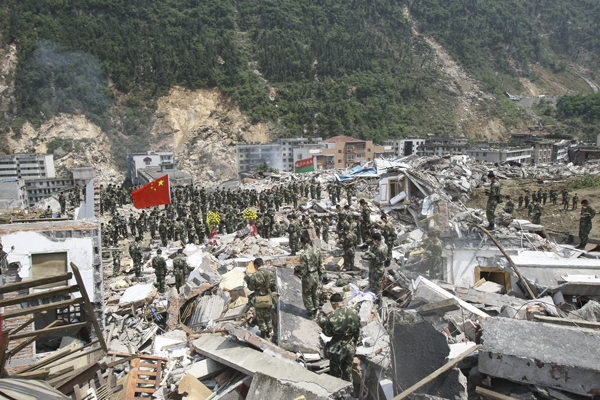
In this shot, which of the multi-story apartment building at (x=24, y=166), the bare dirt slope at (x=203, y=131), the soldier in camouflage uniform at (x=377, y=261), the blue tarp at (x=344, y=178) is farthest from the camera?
the bare dirt slope at (x=203, y=131)

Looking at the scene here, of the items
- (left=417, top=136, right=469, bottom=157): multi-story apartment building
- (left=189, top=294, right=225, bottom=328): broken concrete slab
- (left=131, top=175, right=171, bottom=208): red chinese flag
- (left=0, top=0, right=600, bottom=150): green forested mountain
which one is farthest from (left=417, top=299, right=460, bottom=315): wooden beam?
(left=0, top=0, right=600, bottom=150): green forested mountain

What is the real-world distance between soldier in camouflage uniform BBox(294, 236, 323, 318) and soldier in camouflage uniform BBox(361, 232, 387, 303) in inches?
42.5

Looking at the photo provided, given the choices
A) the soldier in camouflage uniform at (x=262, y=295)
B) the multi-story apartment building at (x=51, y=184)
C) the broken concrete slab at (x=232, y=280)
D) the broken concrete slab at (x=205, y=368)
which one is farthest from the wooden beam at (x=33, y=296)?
the multi-story apartment building at (x=51, y=184)

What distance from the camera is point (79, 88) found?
52.7 meters

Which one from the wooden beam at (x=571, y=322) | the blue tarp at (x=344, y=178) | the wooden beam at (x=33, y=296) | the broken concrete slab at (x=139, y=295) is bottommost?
the broken concrete slab at (x=139, y=295)

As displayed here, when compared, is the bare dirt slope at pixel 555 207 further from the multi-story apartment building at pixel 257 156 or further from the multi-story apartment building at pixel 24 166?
the multi-story apartment building at pixel 24 166

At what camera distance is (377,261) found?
6.63m

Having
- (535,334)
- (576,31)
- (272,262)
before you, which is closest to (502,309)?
(535,334)

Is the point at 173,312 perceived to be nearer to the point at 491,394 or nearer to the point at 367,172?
the point at 491,394

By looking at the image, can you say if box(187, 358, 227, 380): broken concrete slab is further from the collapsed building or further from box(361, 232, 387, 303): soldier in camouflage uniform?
box(361, 232, 387, 303): soldier in camouflage uniform

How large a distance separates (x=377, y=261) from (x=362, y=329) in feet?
4.99

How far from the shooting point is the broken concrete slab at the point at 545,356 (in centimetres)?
344

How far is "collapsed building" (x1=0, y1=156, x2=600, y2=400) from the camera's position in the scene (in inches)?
143

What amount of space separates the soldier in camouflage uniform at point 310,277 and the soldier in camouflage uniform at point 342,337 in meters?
1.45
